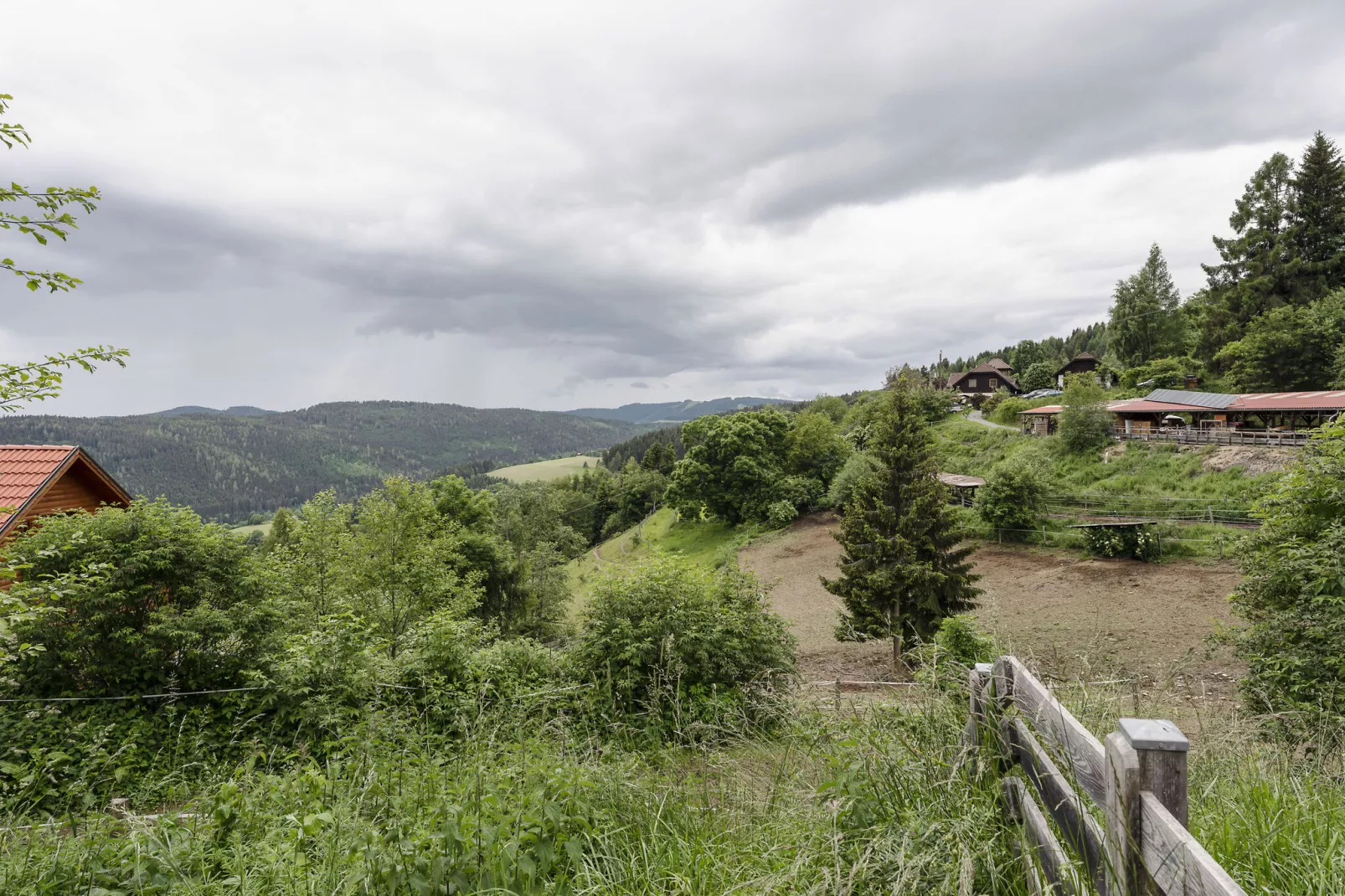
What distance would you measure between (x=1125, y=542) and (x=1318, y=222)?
39.9 metres

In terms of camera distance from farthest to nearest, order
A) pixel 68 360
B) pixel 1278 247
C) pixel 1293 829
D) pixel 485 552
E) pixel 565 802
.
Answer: pixel 1278 247
pixel 485 552
pixel 68 360
pixel 565 802
pixel 1293 829

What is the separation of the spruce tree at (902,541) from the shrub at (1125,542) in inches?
442

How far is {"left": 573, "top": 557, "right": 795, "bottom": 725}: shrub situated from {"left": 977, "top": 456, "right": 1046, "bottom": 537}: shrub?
23.8 metres

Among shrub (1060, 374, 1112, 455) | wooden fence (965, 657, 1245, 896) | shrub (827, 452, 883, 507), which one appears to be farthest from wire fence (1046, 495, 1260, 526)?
wooden fence (965, 657, 1245, 896)

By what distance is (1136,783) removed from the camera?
5.33 feet

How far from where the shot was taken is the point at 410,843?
249cm

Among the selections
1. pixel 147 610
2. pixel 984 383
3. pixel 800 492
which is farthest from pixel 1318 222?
pixel 147 610

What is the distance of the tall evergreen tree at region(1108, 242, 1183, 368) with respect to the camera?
5172cm

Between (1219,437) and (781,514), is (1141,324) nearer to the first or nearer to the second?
(1219,437)

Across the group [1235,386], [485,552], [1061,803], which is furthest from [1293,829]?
[1235,386]

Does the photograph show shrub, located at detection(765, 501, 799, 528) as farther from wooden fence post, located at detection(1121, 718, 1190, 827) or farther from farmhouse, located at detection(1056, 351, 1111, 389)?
wooden fence post, located at detection(1121, 718, 1190, 827)

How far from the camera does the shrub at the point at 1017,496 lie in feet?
99.4

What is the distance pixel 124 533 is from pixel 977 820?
40.5 ft

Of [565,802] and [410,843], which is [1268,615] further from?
[410,843]
